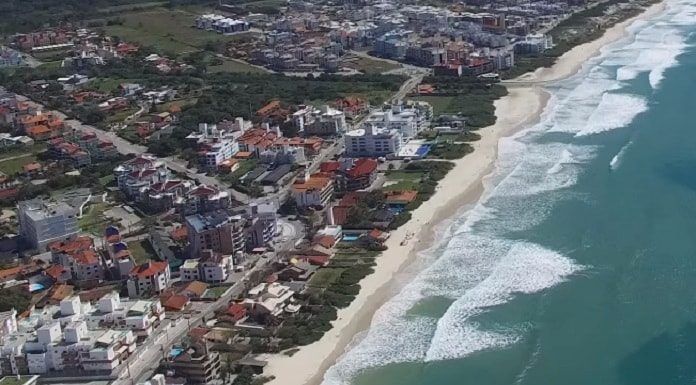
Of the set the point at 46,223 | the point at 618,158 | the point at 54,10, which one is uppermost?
the point at 54,10

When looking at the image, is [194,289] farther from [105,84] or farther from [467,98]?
[105,84]

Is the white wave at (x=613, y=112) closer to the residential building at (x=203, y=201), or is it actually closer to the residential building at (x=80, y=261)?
the residential building at (x=203, y=201)

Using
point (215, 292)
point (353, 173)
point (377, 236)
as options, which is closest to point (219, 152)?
point (353, 173)

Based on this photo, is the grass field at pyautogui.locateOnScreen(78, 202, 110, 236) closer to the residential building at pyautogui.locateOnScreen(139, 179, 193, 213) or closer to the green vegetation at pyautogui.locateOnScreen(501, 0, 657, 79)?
the residential building at pyautogui.locateOnScreen(139, 179, 193, 213)

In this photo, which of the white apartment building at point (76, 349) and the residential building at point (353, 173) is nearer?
the white apartment building at point (76, 349)

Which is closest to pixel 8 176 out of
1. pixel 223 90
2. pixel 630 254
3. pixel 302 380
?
pixel 223 90

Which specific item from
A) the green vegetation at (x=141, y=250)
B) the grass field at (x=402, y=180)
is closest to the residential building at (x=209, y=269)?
the green vegetation at (x=141, y=250)
